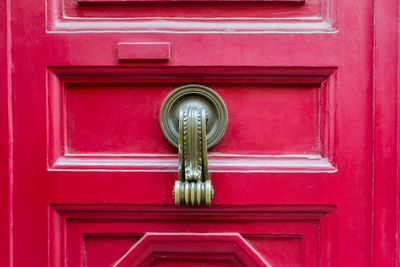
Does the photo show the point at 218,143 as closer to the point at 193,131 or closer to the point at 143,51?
the point at 193,131

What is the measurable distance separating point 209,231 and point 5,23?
46 centimetres

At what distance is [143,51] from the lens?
0.63 m

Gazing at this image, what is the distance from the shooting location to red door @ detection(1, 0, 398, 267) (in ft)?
2.07

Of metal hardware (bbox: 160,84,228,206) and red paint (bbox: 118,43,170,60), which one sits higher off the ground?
red paint (bbox: 118,43,170,60)

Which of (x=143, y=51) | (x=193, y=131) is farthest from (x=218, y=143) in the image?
(x=143, y=51)

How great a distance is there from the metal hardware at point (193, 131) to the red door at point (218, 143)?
0.02m

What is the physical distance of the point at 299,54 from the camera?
2.06ft

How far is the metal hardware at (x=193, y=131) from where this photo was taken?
23.1 inches

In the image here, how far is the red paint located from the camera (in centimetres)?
63

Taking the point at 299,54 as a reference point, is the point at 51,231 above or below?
below

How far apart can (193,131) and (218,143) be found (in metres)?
0.08

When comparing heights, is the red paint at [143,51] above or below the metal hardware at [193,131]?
above

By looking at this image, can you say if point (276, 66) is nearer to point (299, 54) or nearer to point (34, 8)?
point (299, 54)

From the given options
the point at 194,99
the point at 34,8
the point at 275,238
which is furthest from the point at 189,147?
the point at 34,8
